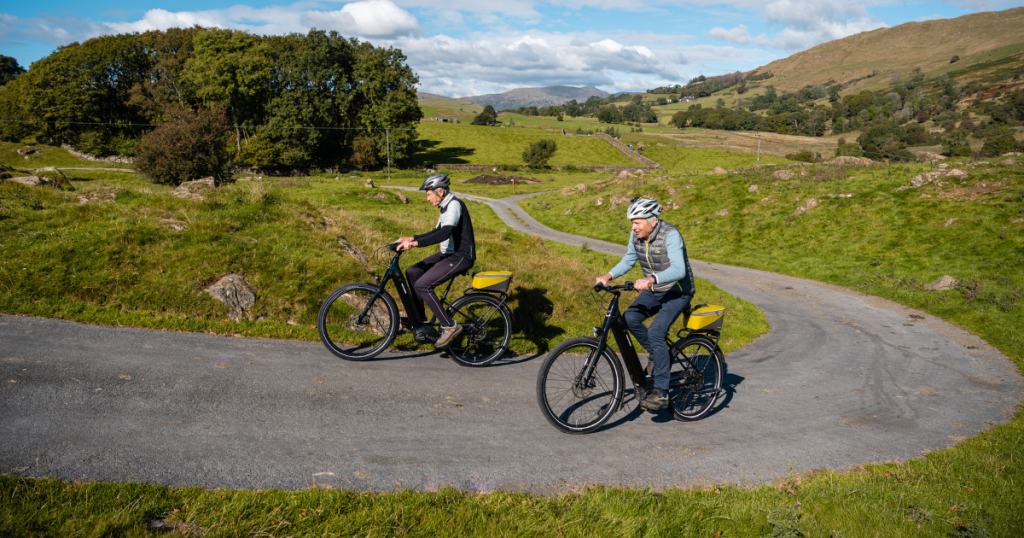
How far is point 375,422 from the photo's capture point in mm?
5461

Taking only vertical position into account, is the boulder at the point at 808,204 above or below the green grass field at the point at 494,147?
below

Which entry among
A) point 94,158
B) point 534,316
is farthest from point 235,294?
point 94,158

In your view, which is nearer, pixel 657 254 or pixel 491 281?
pixel 657 254

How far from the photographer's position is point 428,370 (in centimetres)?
734

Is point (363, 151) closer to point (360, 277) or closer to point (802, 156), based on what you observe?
point (360, 277)

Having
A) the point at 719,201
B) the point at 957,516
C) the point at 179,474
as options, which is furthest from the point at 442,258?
the point at 719,201

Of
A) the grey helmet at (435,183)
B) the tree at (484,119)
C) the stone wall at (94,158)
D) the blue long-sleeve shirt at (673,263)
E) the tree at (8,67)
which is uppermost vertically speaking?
the tree at (8,67)

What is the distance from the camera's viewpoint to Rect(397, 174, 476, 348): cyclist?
7.32 m

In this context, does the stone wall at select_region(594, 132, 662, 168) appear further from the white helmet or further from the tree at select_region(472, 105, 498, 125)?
the white helmet

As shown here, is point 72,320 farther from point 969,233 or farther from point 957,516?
point 969,233

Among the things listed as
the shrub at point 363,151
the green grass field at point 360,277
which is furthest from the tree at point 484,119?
the green grass field at point 360,277

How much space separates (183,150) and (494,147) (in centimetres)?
7800

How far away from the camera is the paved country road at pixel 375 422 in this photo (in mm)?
4332

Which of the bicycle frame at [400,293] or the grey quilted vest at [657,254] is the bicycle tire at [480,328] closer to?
the bicycle frame at [400,293]
